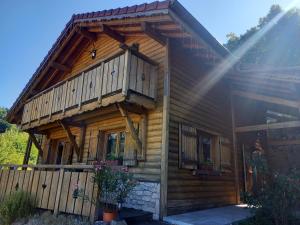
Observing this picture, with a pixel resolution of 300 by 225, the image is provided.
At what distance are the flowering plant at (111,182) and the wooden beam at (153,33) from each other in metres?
3.83

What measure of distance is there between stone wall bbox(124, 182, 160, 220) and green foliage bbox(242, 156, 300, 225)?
6.92 feet

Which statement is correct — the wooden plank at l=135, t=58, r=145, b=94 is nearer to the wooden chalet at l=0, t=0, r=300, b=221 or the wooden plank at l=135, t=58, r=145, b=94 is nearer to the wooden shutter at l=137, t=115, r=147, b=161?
the wooden chalet at l=0, t=0, r=300, b=221

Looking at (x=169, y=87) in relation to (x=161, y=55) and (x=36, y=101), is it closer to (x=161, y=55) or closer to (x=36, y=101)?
(x=161, y=55)

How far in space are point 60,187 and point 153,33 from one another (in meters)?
4.79

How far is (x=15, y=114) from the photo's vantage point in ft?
44.0

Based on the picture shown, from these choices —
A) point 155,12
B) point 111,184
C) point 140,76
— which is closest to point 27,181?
point 111,184

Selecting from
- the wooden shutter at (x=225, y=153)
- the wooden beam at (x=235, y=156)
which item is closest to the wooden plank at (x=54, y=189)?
the wooden shutter at (x=225, y=153)

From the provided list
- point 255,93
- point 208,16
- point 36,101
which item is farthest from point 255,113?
point 36,101

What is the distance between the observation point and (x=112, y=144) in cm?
887

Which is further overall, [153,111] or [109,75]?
[153,111]

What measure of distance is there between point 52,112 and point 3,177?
2637 mm

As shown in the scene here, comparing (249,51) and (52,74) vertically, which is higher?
(249,51)

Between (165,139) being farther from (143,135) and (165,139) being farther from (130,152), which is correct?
(130,152)

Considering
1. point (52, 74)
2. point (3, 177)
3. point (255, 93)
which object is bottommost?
point (3, 177)
